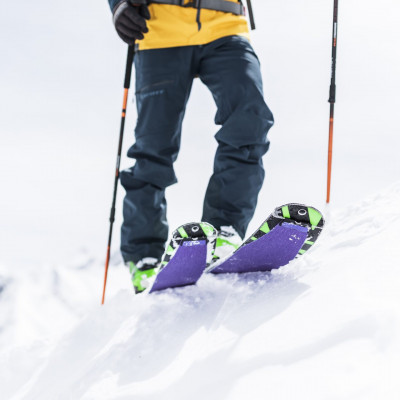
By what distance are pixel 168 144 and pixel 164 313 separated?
1.25 metres

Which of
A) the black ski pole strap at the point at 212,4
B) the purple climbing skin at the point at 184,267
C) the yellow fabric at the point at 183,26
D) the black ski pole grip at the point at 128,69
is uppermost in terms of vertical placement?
the black ski pole strap at the point at 212,4

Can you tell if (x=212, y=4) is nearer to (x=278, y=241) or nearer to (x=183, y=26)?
(x=183, y=26)

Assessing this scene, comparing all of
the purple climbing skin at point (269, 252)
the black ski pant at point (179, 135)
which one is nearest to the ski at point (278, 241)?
the purple climbing skin at point (269, 252)

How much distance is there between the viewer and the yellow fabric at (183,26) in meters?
2.66

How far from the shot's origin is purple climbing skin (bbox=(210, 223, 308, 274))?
1812 mm

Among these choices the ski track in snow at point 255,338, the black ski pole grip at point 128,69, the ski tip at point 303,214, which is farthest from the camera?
the black ski pole grip at point 128,69

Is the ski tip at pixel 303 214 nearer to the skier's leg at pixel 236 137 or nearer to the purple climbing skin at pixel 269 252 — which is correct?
the purple climbing skin at pixel 269 252

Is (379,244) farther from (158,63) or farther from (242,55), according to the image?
(158,63)

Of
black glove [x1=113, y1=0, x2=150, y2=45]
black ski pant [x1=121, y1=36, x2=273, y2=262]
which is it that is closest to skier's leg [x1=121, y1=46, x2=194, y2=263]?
black ski pant [x1=121, y1=36, x2=273, y2=262]

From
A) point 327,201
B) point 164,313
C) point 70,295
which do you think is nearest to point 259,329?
point 164,313

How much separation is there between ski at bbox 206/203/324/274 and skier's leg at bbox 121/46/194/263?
821 mm

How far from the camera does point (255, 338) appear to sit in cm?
129

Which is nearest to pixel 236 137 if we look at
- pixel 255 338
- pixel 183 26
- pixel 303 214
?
pixel 183 26

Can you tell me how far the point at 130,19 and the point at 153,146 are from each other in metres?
0.81
